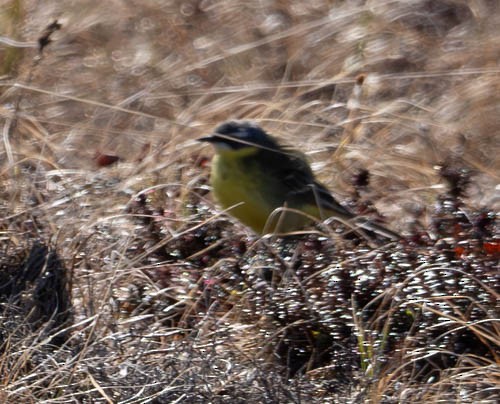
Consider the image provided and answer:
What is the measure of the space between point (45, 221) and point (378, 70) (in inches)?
125

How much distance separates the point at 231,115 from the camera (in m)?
7.19

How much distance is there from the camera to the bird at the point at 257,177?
5895mm

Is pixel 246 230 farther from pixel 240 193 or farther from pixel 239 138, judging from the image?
pixel 239 138

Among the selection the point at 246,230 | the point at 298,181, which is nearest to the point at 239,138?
the point at 298,181

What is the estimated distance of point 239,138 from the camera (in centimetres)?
607

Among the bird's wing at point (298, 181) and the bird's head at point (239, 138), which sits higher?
the bird's head at point (239, 138)

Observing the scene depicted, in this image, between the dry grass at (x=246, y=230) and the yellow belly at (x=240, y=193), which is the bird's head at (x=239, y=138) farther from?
the dry grass at (x=246, y=230)

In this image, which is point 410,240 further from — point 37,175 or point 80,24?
point 80,24

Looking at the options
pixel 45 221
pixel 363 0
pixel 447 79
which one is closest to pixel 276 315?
pixel 45 221

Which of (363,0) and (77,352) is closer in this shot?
(77,352)

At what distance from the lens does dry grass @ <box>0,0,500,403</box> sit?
420 centimetres

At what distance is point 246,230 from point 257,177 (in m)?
0.47

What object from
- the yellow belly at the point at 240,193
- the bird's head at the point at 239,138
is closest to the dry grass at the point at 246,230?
the yellow belly at the point at 240,193

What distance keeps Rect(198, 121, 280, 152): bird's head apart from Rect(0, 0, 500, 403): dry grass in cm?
22
